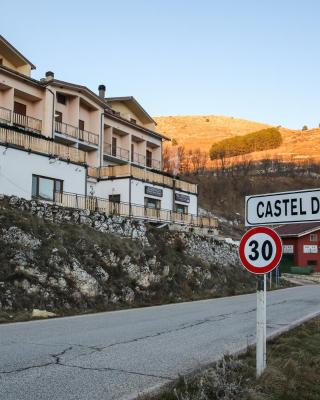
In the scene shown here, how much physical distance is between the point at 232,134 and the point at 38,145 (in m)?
150

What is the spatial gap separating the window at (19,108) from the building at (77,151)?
0.23ft

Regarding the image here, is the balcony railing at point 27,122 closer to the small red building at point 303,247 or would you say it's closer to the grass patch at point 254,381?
the grass patch at point 254,381

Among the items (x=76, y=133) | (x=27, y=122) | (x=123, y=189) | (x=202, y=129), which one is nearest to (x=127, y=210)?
(x=123, y=189)

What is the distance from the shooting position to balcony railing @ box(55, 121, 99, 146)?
34425 mm

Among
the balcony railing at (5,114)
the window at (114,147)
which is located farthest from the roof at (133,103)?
the balcony railing at (5,114)

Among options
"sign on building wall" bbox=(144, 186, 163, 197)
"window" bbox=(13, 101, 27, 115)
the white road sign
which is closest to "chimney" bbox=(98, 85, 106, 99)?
"window" bbox=(13, 101, 27, 115)

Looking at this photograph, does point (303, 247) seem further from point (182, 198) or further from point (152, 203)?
point (152, 203)

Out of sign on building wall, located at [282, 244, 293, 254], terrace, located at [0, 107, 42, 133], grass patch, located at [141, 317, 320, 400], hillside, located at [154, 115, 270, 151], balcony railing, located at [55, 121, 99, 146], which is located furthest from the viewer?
hillside, located at [154, 115, 270, 151]

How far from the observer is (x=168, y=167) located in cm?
8881

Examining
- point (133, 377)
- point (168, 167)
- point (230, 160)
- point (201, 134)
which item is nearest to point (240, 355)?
point (133, 377)

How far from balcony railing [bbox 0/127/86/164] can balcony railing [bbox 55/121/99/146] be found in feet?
17.5

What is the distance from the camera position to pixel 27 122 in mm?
31875

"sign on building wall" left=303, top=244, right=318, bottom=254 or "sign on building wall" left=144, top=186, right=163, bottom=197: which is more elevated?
"sign on building wall" left=144, top=186, right=163, bottom=197

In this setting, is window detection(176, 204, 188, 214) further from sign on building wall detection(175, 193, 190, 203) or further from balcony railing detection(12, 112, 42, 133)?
balcony railing detection(12, 112, 42, 133)
